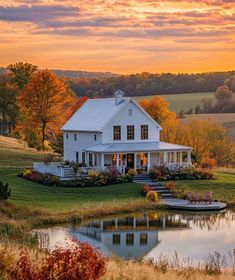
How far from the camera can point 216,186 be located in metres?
45.6

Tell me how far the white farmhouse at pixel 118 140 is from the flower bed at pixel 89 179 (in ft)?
7.05

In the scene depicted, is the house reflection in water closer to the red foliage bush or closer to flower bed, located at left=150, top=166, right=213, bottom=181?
flower bed, located at left=150, top=166, right=213, bottom=181

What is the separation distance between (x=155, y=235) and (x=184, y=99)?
314 feet

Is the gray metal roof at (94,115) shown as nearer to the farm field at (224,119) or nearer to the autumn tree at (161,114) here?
the autumn tree at (161,114)

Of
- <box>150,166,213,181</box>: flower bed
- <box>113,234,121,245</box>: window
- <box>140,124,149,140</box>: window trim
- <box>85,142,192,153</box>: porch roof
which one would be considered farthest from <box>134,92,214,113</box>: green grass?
<box>113,234,121,245</box>: window

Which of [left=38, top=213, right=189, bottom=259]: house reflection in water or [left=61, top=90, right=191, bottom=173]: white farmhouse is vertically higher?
[left=61, top=90, right=191, bottom=173]: white farmhouse

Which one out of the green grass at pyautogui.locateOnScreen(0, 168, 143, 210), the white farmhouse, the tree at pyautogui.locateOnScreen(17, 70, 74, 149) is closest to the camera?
the green grass at pyautogui.locateOnScreen(0, 168, 143, 210)

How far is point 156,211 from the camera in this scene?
1531 inches

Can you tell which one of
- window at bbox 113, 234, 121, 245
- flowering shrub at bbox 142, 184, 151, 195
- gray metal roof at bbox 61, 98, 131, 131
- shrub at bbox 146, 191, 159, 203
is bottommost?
window at bbox 113, 234, 121, 245

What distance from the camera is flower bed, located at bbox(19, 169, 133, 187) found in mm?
44562

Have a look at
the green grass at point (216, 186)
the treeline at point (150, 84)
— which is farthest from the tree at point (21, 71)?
the green grass at point (216, 186)

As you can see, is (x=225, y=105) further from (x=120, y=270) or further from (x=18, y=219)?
(x=120, y=270)

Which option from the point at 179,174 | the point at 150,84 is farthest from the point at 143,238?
the point at 150,84

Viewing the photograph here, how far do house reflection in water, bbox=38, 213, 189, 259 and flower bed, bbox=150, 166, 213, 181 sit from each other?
370 inches
